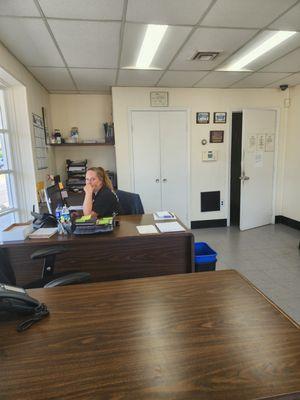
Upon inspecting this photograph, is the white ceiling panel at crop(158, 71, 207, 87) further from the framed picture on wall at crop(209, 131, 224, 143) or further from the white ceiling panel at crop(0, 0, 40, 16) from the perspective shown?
the white ceiling panel at crop(0, 0, 40, 16)

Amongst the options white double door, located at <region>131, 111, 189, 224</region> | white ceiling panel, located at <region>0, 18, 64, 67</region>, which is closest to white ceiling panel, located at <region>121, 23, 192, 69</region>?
white ceiling panel, located at <region>0, 18, 64, 67</region>

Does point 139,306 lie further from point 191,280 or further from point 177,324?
point 191,280

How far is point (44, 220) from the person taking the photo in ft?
7.66

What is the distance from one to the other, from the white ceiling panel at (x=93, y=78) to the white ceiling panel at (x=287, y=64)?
214 cm

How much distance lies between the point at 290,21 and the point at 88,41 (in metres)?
1.91

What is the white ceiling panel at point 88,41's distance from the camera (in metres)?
2.29

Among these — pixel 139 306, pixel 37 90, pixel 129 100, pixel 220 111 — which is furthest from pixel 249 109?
pixel 139 306

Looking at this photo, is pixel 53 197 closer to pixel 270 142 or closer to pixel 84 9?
pixel 84 9

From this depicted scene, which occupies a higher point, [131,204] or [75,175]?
[75,175]

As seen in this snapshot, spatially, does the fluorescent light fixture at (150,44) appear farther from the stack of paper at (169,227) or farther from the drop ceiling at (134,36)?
the stack of paper at (169,227)

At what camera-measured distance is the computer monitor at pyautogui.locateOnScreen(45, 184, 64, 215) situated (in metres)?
2.18

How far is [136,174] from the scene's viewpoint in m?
4.52

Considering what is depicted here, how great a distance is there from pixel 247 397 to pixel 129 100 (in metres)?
4.32

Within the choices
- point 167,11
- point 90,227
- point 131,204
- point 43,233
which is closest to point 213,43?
point 167,11
